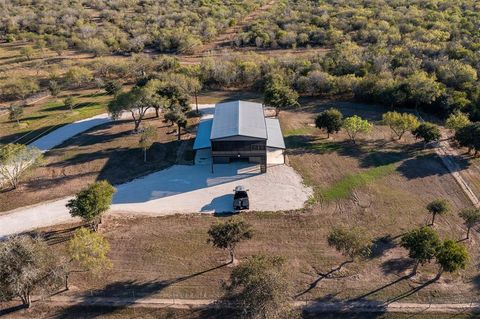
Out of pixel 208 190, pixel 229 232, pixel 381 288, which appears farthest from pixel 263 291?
pixel 208 190

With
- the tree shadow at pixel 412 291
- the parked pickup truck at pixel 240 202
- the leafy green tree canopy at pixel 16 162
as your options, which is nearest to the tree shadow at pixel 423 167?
the tree shadow at pixel 412 291

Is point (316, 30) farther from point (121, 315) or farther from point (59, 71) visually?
point (121, 315)

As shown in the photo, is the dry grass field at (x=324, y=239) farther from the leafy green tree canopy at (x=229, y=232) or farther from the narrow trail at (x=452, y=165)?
the leafy green tree canopy at (x=229, y=232)

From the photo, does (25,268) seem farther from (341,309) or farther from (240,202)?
(341,309)

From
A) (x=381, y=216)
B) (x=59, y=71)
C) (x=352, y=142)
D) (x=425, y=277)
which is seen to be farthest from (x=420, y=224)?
(x=59, y=71)

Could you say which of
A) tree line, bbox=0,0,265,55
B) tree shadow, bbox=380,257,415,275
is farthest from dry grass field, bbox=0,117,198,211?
tree line, bbox=0,0,265,55

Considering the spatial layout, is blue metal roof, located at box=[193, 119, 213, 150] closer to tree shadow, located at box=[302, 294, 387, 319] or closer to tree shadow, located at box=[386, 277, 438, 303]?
tree shadow, located at box=[302, 294, 387, 319]

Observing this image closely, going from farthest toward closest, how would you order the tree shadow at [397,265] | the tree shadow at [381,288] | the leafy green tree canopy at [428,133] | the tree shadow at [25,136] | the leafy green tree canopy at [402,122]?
the tree shadow at [25,136] → the leafy green tree canopy at [402,122] → the leafy green tree canopy at [428,133] → the tree shadow at [397,265] → the tree shadow at [381,288]
